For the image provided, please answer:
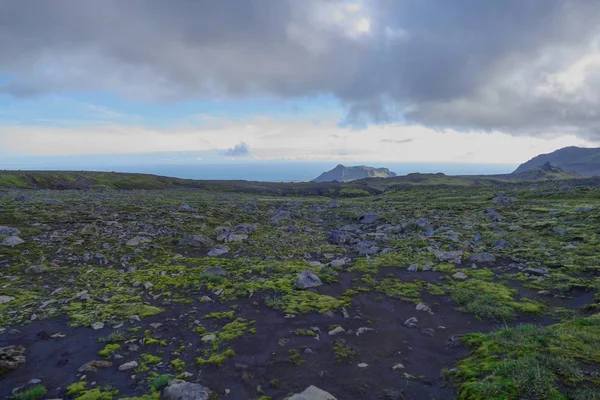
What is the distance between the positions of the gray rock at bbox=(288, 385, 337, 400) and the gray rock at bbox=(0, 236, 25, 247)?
74.7ft

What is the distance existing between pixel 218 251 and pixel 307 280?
29.6 feet

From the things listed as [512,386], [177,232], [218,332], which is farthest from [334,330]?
[177,232]

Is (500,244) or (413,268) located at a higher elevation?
(500,244)

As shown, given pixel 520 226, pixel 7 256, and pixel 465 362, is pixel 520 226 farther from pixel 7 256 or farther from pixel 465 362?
pixel 7 256

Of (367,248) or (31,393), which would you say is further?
(367,248)

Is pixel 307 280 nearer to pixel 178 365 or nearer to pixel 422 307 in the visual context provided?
pixel 422 307

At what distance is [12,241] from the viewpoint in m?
22.2

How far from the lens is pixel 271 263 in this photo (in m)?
22.1

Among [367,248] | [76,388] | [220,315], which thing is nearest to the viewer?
[76,388]

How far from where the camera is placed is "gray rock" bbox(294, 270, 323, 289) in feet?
59.4

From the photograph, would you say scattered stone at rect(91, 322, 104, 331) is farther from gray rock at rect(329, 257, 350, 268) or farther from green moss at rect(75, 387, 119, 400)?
gray rock at rect(329, 257, 350, 268)

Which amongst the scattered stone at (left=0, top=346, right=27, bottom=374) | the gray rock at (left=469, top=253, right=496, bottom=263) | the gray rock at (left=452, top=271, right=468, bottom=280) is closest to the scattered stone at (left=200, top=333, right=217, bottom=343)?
the scattered stone at (left=0, top=346, right=27, bottom=374)

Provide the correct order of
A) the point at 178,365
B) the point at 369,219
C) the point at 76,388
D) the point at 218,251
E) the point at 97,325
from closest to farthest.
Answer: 1. the point at 76,388
2. the point at 178,365
3. the point at 97,325
4. the point at 218,251
5. the point at 369,219

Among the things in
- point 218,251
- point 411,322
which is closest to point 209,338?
point 411,322
